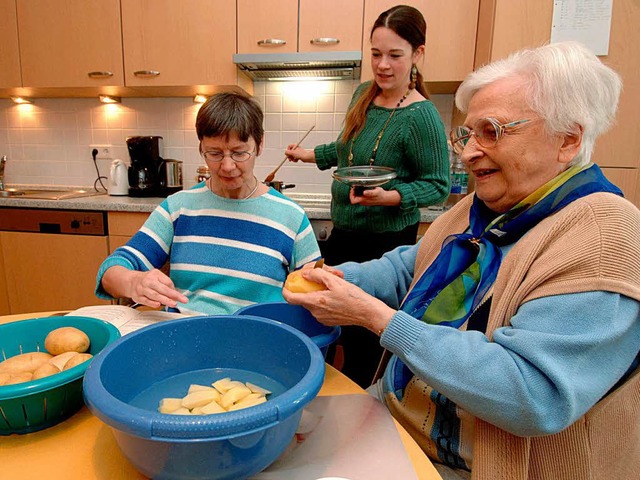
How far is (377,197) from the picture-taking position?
5.23 feet

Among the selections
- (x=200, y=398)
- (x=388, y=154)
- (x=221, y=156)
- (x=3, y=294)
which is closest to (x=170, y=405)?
(x=200, y=398)

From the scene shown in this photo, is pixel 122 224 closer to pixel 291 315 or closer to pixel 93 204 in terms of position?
pixel 93 204

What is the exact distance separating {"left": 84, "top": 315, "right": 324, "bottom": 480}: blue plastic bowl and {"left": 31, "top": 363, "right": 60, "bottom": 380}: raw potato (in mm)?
104

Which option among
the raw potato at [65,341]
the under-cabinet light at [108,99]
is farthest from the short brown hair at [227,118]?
the under-cabinet light at [108,99]

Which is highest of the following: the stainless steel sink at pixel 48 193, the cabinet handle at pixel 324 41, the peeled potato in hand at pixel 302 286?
the cabinet handle at pixel 324 41

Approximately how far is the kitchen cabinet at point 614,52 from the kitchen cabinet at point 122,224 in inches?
78.6

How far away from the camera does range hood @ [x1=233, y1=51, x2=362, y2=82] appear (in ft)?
7.19

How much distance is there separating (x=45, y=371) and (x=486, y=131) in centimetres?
90

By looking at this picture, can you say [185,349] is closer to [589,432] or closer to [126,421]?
[126,421]

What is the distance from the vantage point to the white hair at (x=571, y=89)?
780 millimetres

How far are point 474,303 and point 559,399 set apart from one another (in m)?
0.25

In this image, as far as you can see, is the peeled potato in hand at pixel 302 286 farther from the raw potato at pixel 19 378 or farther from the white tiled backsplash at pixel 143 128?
the white tiled backsplash at pixel 143 128

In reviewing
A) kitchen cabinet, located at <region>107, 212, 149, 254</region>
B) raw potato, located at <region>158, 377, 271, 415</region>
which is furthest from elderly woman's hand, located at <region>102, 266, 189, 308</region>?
kitchen cabinet, located at <region>107, 212, 149, 254</region>

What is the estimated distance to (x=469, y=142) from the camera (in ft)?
2.98
